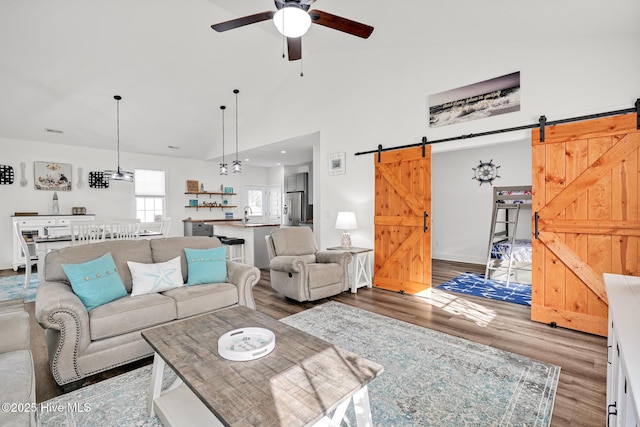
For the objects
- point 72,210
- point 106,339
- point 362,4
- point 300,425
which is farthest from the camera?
point 72,210

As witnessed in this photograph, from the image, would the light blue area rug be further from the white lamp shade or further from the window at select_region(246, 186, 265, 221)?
the window at select_region(246, 186, 265, 221)

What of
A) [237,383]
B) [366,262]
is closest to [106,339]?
[237,383]

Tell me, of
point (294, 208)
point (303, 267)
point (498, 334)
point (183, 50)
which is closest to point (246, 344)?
point (303, 267)

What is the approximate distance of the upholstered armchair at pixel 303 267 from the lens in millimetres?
3999

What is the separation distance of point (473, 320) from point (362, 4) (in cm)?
368

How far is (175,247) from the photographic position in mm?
3336

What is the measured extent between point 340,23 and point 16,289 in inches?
235

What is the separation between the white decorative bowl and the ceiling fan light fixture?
201cm

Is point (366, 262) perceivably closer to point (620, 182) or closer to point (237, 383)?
point (620, 182)

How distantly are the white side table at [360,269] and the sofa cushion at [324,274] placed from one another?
0.36 metres

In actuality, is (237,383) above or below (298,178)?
below

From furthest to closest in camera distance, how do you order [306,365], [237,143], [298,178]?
[298,178], [237,143], [306,365]

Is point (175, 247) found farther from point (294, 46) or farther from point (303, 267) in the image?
point (294, 46)

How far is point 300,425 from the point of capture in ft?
3.71
